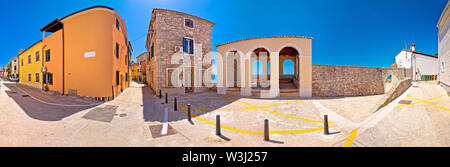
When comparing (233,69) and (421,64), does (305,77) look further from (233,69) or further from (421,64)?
(421,64)

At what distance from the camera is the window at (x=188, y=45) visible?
15102mm

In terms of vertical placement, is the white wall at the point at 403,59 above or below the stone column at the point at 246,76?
above

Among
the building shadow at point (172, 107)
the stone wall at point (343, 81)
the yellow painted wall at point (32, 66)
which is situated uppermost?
the yellow painted wall at point (32, 66)

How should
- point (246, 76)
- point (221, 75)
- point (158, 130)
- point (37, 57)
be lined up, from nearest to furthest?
point (158, 130)
point (246, 76)
point (221, 75)
point (37, 57)

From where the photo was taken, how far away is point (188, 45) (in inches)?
607

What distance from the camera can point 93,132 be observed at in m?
4.97

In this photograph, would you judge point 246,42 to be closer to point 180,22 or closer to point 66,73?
point 180,22

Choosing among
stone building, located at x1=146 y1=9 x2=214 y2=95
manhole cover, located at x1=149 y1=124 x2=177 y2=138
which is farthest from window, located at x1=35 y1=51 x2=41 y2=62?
manhole cover, located at x1=149 y1=124 x2=177 y2=138

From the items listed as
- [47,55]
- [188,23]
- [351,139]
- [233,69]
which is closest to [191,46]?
[188,23]

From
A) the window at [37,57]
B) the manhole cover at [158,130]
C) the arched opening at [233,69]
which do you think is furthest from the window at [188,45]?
the window at [37,57]

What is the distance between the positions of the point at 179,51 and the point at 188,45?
4.29 ft

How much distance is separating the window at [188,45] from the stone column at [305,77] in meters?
10.9

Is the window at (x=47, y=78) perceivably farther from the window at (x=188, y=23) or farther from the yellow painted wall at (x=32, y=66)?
the window at (x=188, y=23)

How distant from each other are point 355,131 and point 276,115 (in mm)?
3027
